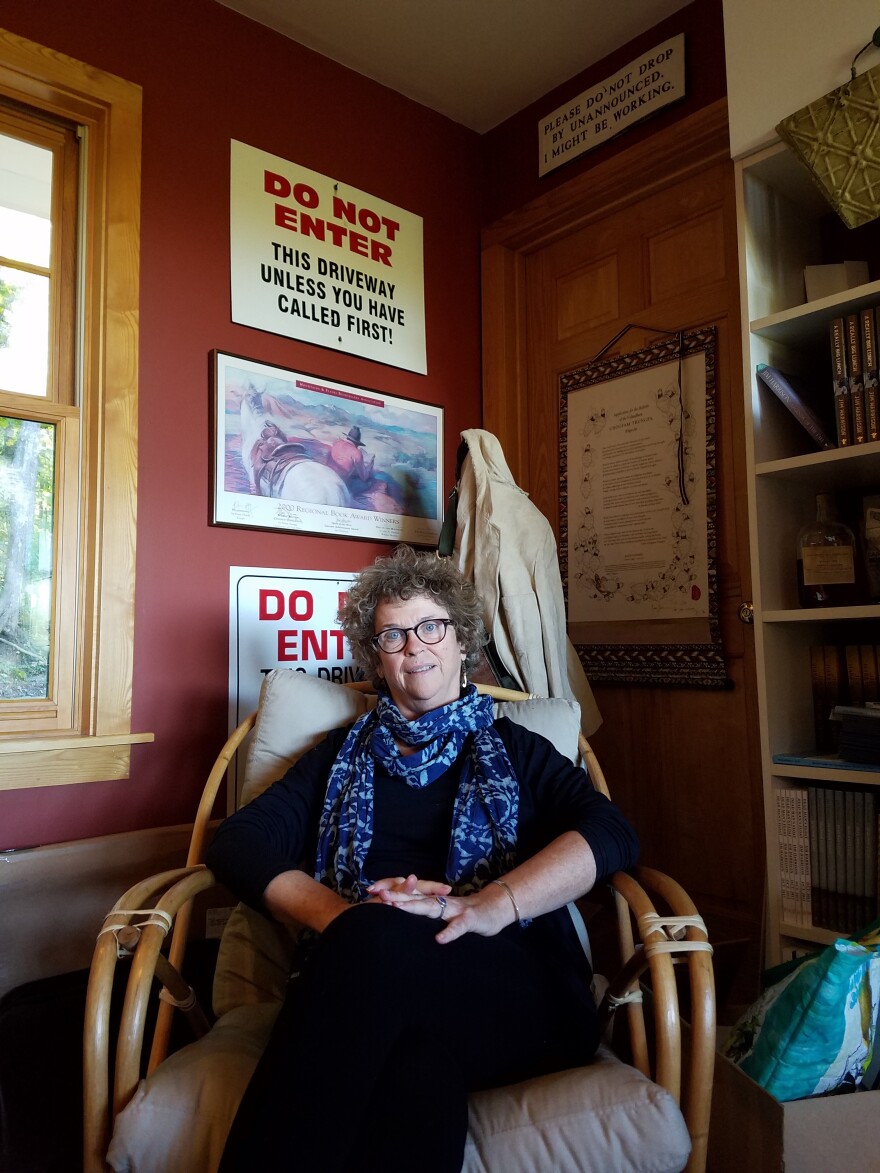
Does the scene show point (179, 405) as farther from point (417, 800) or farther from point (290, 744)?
point (417, 800)

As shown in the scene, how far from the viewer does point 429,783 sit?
1603 millimetres

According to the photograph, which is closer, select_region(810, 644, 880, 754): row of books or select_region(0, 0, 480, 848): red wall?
select_region(810, 644, 880, 754): row of books

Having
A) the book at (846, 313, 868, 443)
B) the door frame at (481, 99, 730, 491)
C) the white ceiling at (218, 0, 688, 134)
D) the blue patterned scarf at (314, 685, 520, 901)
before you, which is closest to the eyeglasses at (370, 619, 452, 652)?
the blue patterned scarf at (314, 685, 520, 901)

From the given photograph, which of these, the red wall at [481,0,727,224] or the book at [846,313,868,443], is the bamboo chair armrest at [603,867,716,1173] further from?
the red wall at [481,0,727,224]

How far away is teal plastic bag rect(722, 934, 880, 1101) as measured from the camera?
1.27 metres

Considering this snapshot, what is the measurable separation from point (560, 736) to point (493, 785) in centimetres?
29

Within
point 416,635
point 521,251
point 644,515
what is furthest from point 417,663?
point 521,251

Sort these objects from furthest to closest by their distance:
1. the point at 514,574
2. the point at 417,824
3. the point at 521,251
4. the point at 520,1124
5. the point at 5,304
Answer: the point at 521,251
the point at 514,574
the point at 5,304
the point at 417,824
the point at 520,1124

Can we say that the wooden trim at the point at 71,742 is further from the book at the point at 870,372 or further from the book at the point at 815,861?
the book at the point at 870,372

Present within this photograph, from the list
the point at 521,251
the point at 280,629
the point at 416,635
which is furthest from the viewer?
the point at 521,251

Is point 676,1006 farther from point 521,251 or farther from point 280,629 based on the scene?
point 521,251

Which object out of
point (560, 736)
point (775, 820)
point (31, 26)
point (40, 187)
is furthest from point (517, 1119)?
point (31, 26)

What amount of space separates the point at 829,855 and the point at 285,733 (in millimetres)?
1172

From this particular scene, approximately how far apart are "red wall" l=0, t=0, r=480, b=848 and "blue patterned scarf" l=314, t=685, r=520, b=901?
758mm
